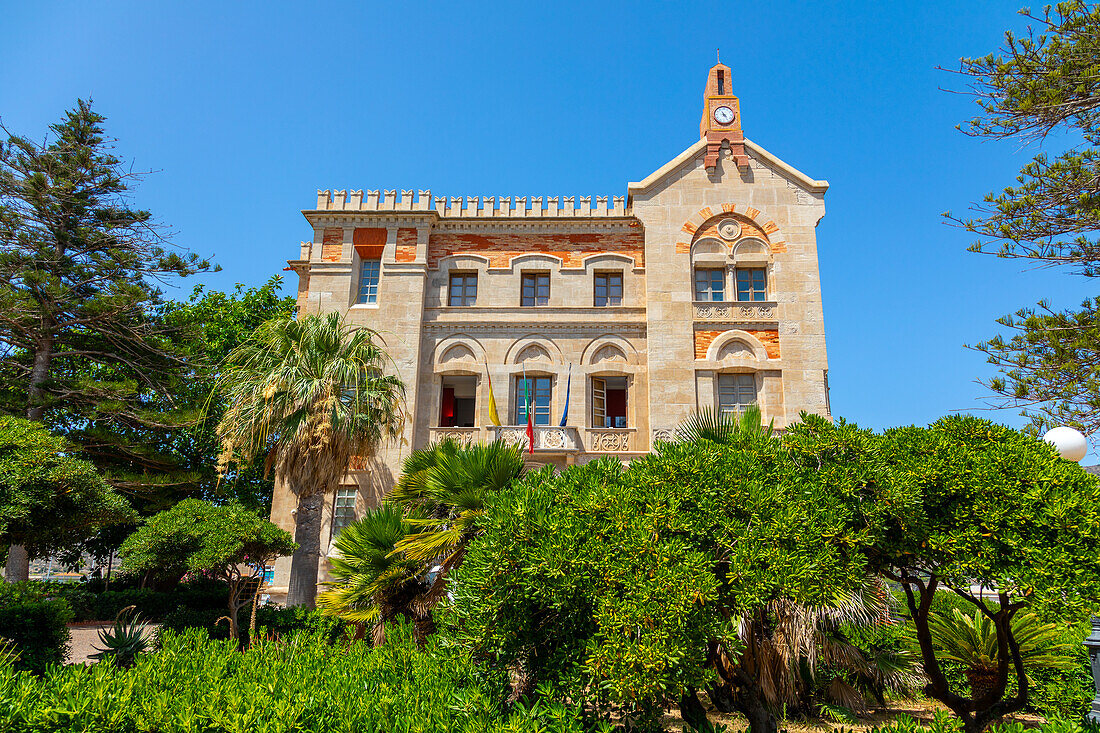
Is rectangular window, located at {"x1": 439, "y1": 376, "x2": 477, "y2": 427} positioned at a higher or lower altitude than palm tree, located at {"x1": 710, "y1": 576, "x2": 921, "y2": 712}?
higher

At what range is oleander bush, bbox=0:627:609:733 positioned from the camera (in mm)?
4547

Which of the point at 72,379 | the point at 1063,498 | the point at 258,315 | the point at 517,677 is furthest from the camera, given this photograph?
the point at 258,315

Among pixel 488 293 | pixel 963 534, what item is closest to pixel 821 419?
pixel 963 534

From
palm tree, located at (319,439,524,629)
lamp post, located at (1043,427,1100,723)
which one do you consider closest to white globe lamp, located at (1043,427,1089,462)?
lamp post, located at (1043,427,1100,723)

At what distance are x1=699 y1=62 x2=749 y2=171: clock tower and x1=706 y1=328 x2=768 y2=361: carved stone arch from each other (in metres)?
5.81

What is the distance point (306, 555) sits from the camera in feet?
51.8

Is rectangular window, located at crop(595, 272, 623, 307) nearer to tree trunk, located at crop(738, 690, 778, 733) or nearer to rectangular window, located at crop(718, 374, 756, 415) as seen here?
rectangular window, located at crop(718, 374, 756, 415)

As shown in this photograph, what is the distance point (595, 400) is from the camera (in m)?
21.2

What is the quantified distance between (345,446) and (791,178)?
53.9ft

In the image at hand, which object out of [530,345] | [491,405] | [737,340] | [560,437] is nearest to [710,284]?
[737,340]

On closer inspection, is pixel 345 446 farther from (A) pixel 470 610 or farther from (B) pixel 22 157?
(B) pixel 22 157

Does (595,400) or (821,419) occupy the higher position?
(595,400)

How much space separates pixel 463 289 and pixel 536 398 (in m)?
4.58

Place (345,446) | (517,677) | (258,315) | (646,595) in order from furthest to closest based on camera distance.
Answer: (258,315)
(345,446)
(517,677)
(646,595)
